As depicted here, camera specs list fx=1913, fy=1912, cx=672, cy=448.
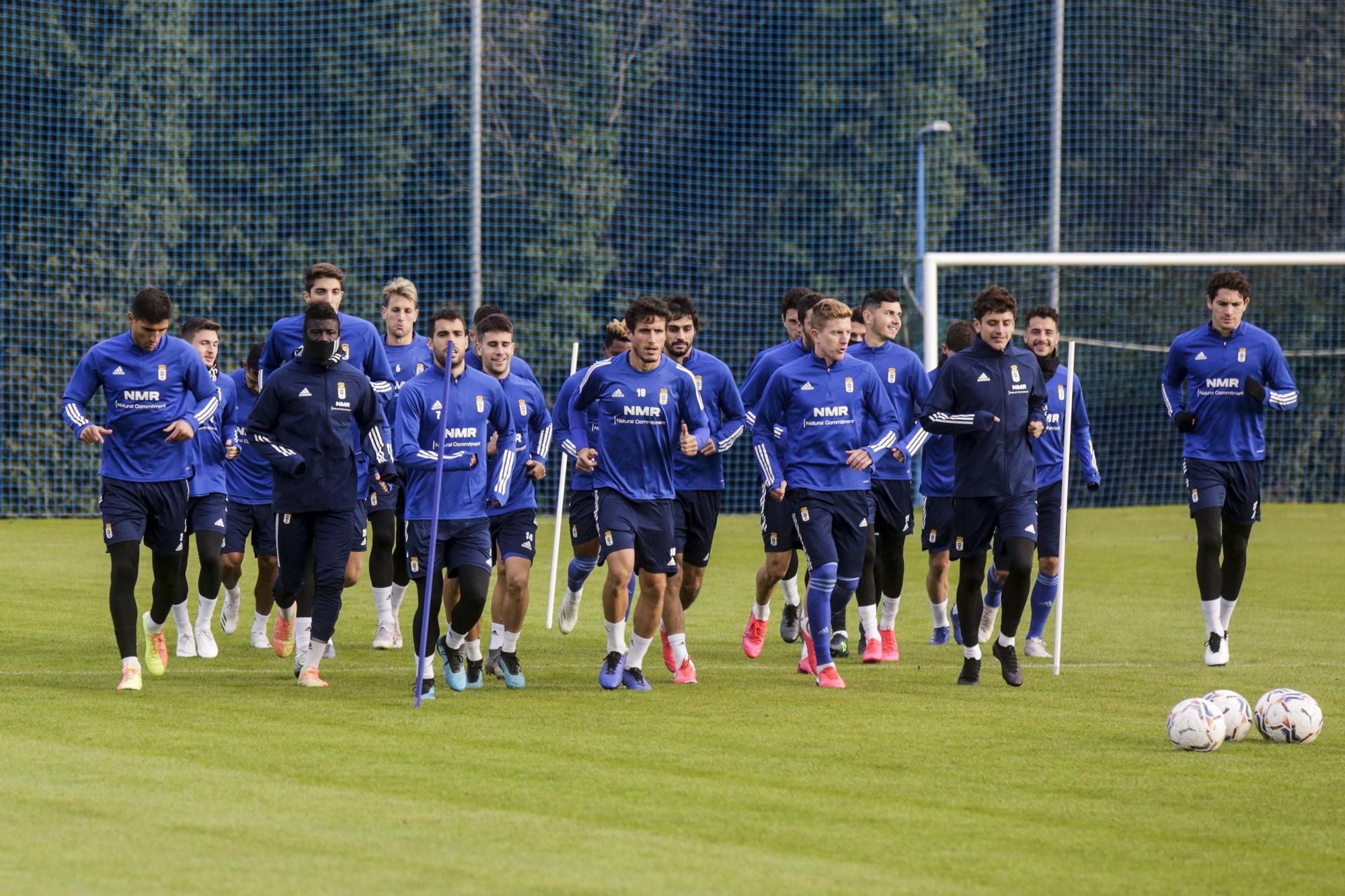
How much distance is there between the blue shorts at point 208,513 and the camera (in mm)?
11188

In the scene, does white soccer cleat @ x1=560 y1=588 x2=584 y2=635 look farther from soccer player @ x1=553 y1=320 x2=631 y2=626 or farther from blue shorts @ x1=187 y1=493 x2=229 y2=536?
blue shorts @ x1=187 y1=493 x2=229 y2=536

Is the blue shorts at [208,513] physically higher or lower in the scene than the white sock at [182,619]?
higher

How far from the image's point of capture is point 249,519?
1270 cm

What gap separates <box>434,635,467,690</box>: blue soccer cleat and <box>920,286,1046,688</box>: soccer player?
2.69 m

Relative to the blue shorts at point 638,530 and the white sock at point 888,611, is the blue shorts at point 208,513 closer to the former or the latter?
the blue shorts at point 638,530

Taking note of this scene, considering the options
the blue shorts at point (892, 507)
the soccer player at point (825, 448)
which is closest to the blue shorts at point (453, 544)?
the soccer player at point (825, 448)

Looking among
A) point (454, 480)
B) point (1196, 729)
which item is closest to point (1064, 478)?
point (1196, 729)

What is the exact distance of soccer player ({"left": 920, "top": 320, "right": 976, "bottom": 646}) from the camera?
39.8 ft

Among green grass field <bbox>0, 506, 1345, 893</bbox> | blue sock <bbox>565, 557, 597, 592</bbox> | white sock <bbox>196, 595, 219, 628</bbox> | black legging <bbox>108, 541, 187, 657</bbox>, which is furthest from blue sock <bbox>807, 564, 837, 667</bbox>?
white sock <bbox>196, 595, 219, 628</bbox>

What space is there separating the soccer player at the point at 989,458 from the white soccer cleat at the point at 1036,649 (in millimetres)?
1581

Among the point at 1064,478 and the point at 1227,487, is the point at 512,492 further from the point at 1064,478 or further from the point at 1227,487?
the point at 1227,487

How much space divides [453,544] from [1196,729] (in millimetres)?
3908

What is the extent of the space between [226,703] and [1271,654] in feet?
20.8

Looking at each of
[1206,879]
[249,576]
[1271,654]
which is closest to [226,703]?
[1206,879]
